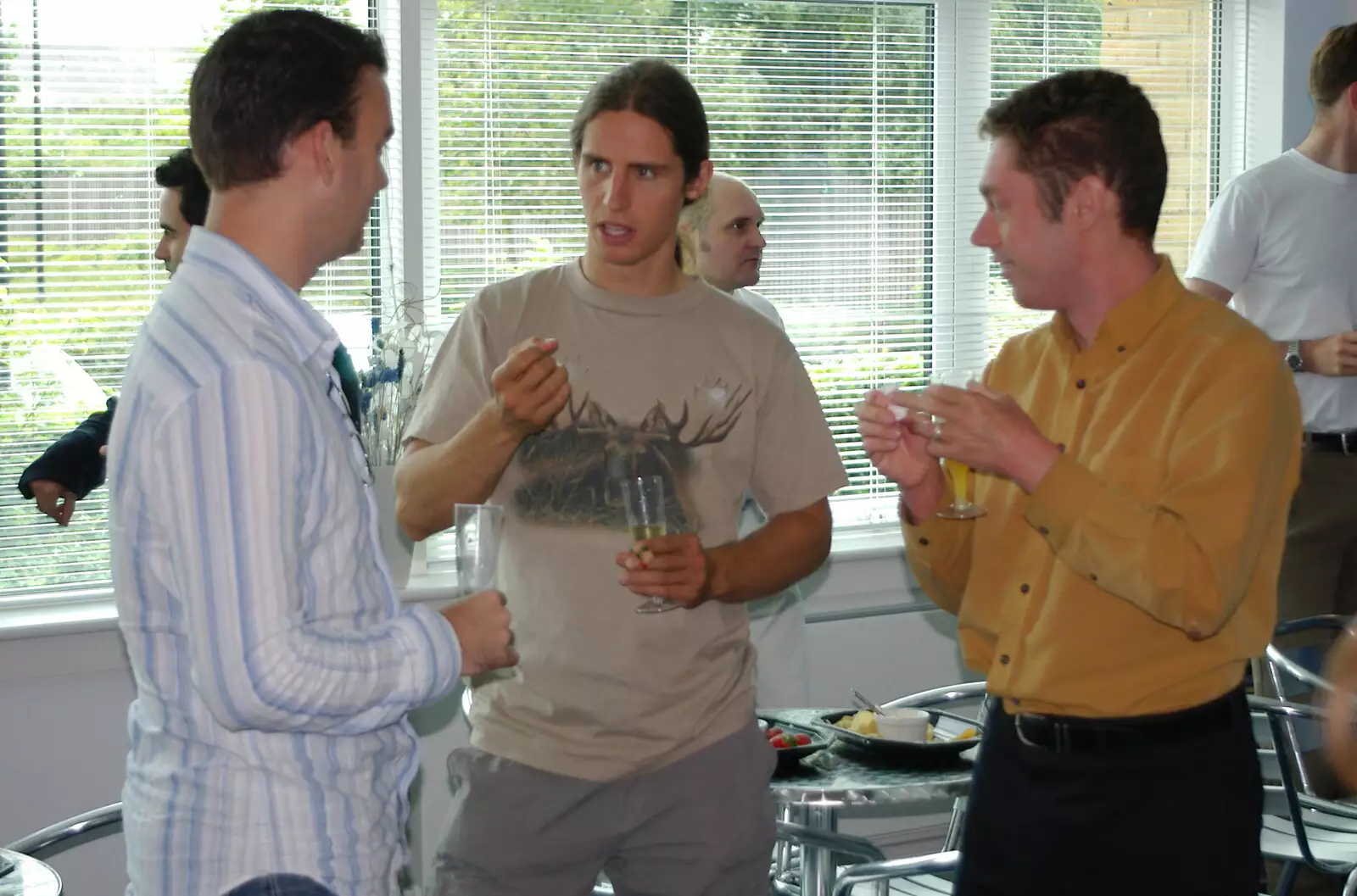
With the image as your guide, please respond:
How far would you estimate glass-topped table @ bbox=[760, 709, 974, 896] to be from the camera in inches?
90.3

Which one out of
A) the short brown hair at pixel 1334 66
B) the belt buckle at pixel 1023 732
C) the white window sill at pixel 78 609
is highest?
the short brown hair at pixel 1334 66

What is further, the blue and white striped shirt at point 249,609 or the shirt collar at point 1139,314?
the shirt collar at point 1139,314

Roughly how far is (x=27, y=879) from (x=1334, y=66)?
344cm

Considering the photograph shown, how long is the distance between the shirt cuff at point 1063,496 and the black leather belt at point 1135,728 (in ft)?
0.78

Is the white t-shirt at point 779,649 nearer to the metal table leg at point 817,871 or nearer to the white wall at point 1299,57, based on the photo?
the metal table leg at point 817,871

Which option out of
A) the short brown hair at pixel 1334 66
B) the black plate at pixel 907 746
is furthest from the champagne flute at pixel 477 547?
the short brown hair at pixel 1334 66

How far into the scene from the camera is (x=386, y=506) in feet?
12.0

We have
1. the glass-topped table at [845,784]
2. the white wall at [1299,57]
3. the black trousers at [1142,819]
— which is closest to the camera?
the black trousers at [1142,819]

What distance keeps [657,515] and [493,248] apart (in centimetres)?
231

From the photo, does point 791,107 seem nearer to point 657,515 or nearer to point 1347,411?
point 1347,411

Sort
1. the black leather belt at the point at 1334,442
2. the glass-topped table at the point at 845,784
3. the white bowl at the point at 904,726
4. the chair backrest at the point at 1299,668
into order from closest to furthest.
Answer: the glass-topped table at the point at 845,784 < the white bowl at the point at 904,726 < the chair backrest at the point at 1299,668 < the black leather belt at the point at 1334,442

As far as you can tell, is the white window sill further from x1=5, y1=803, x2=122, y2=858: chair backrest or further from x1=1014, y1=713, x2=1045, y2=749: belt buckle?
x1=1014, y1=713, x2=1045, y2=749: belt buckle

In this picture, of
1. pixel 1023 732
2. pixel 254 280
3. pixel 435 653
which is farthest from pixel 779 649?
pixel 254 280

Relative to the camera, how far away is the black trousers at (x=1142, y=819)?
1.74 meters
